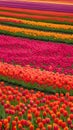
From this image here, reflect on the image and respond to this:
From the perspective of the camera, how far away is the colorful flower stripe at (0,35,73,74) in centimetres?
1571

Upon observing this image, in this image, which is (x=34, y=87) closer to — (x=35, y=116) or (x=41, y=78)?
(x=41, y=78)

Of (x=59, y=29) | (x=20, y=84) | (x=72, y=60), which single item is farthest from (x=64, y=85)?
(x=59, y=29)

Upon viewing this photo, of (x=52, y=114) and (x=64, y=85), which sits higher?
(x=52, y=114)

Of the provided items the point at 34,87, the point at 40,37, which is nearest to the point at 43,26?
the point at 40,37

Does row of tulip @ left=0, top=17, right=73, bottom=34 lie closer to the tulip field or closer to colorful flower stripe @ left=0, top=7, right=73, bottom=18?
the tulip field

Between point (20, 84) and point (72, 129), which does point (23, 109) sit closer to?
point (72, 129)

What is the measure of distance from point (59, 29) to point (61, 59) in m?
13.8

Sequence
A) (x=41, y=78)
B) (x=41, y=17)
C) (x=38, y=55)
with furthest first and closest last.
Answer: (x=41, y=17), (x=38, y=55), (x=41, y=78)

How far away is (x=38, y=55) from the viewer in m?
18.4

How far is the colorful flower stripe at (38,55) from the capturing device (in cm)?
1571

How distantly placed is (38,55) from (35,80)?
255 inches

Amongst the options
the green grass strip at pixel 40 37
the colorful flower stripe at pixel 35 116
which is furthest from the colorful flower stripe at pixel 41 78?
the green grass strip at pixel 40 37

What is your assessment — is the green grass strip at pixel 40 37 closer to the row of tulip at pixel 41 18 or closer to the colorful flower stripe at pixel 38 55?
the colorful flower stripe at pixel 38 55

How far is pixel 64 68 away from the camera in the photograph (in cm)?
1532
